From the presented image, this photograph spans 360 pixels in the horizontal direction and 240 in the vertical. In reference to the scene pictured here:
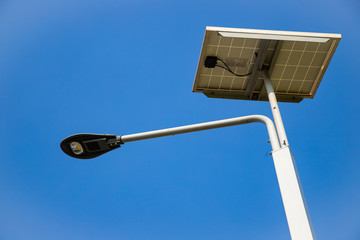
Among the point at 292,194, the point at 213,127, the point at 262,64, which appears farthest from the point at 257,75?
the point at 292,194

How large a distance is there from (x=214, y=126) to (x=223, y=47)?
5.92 ft

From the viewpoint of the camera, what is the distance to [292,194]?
402 centimetres

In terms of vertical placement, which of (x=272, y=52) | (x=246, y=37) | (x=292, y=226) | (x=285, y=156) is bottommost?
(x=292, y=226)

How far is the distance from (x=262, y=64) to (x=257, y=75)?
0.75 ft

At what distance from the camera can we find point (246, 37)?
17.3 feet

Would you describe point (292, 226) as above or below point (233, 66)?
below

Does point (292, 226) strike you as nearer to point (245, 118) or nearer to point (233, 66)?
point (245, 118)

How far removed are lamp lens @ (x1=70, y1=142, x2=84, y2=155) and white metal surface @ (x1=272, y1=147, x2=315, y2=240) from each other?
3211mm

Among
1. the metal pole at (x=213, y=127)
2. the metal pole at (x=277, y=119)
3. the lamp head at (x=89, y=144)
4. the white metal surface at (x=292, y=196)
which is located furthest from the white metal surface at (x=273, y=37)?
the lamp head at (x=89, y=144)

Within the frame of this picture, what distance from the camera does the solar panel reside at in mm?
5770

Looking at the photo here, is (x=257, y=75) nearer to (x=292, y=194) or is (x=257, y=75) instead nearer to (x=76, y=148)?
(x=292, y=194)

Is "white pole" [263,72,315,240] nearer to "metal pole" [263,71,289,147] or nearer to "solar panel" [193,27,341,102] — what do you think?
"metal pole" [263,71,289,147]

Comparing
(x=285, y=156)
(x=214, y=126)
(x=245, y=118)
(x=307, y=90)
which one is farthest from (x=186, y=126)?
(x=307, y=90)

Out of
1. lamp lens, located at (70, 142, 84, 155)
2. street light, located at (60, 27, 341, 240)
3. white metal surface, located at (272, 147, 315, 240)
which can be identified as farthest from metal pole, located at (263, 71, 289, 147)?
lamp lens, located at (70, 142, 84, 155)
